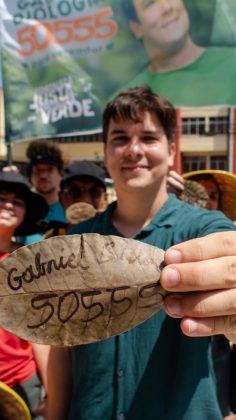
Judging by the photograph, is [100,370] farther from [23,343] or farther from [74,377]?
[23,343]

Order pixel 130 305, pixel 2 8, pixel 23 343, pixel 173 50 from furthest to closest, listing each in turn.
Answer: pixel 2 8
pixel 173 50
pixel 23 343
pixel 130 305

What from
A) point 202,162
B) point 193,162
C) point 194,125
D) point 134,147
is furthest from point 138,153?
point 193,162

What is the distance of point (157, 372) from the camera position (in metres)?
1.42

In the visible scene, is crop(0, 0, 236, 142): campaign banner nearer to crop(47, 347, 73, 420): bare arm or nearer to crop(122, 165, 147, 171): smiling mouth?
crop(122, 165, 147, 171): smiling mouth

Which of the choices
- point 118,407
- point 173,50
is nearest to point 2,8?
point 173,50

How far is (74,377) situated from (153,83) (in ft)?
8.21

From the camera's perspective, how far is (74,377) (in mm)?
1641

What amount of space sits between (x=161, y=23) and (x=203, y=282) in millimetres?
3038

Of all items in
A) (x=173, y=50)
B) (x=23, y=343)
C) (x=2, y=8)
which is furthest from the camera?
(x=2, y=8)

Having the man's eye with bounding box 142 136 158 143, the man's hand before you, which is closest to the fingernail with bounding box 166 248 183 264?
the man's hand

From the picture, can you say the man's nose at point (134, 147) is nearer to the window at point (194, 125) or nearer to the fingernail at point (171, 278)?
the fingernail at point (171, 278)

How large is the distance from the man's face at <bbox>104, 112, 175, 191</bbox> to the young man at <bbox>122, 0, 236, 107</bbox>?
1779 millimetres

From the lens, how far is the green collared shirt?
1406 millimetres

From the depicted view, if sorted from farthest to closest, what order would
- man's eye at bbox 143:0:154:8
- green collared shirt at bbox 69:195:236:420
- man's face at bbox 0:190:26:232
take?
man's eye at bbox 143:0:154:8, man's face at bbox 0:190:26:232, green collared shirt at bbox 69:195:236:420
